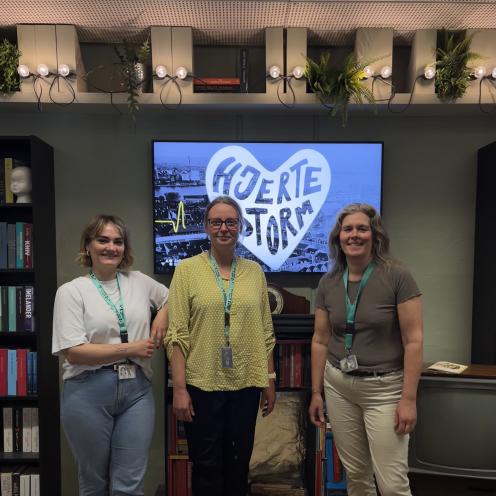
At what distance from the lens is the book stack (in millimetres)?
2340

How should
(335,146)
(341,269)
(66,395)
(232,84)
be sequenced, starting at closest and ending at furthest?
(66,395)
(341,269)
(232,84)
(335,146)

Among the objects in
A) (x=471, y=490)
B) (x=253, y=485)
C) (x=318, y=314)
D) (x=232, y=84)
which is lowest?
(x=253, y=485)

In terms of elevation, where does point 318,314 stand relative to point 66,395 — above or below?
above

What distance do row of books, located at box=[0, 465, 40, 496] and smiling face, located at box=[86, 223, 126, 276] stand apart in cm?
139

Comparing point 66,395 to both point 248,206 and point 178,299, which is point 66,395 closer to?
point 178,299

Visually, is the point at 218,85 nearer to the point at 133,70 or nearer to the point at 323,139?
the point at 133,70

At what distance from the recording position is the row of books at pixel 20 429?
2.32 m

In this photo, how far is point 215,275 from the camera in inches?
67.1

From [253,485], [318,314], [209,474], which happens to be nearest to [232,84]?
[318,314]

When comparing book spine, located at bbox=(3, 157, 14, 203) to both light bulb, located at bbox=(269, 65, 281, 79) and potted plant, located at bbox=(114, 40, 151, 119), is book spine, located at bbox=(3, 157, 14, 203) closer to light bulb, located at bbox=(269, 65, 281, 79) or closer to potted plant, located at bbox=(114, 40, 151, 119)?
potted plant, located at bbox=(114, 40, 151, 119)

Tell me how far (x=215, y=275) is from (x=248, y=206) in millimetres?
913

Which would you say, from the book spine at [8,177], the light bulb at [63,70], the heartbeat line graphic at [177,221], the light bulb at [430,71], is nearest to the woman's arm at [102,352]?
the heartbeat line graphic at [177,221]

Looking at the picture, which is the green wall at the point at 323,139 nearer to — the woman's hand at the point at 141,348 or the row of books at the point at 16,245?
the row of books at the point at 16,245

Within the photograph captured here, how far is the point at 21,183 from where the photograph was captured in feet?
7.47
